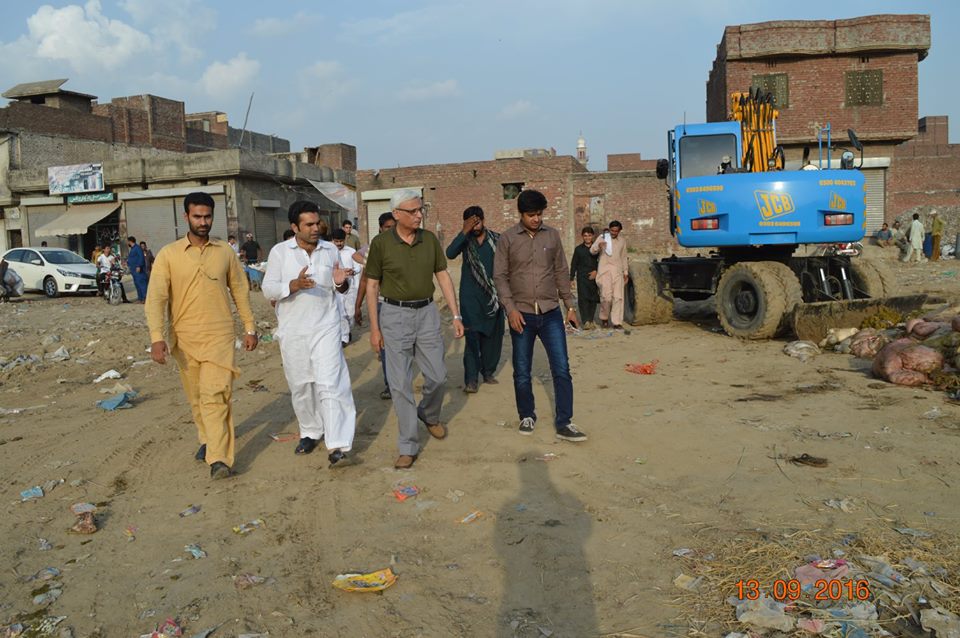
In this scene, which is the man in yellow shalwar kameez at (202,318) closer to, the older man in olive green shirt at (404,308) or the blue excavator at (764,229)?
the older man in olive green shirt at (404,308)

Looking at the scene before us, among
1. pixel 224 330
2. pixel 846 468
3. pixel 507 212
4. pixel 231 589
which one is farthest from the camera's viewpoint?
pixel 507 212

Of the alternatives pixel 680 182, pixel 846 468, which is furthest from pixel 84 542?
pixel 680 182

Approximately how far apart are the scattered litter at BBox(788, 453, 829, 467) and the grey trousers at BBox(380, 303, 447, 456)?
7.73ft

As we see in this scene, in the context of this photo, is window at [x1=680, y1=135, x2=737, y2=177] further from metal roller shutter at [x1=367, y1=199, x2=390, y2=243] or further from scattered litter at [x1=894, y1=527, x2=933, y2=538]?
metal roller shutter at [x1=367, y1=199, x2=390, y2=243]

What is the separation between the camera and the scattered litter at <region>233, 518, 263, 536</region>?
387 cm

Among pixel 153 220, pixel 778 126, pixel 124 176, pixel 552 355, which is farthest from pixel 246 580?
pixel 778 126

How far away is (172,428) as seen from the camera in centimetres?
606

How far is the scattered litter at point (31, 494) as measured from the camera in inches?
178

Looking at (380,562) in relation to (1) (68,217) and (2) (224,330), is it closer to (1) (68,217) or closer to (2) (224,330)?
(2) (224,330)

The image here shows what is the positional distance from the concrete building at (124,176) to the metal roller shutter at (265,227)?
1.5 inches

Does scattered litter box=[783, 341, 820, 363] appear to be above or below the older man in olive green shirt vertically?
below

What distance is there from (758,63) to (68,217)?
90.3 feet

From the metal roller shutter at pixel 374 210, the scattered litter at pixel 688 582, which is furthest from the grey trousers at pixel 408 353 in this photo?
the metal roller shutter at pixel 374 210

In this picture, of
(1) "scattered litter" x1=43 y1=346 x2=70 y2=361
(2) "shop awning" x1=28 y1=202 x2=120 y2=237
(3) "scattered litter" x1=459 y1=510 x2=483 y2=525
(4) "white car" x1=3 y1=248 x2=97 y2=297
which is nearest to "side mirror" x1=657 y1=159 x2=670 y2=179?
(3) "scattered litter" x1=459 y1=510 x2=483 y2=525
